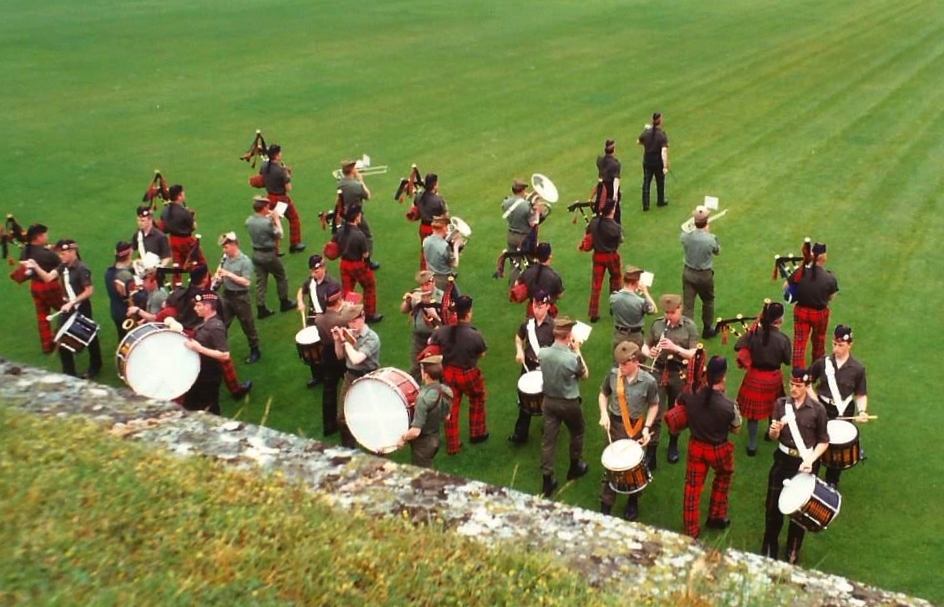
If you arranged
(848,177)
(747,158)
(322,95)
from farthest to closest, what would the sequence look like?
(322,95), (747,158), (848,177)

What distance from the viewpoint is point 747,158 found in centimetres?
1908

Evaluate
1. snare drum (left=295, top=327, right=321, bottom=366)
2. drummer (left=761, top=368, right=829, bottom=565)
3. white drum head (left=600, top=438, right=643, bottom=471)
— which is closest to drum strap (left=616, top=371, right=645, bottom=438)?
white drum head (left=600, top=438, right=643, bottom=471)

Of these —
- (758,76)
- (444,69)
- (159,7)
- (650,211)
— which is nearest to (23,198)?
(650,211)

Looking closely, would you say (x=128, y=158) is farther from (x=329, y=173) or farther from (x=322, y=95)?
(x=322, y=95)

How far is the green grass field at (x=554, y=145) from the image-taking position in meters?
10.1

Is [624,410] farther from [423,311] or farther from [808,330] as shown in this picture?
[808,330]

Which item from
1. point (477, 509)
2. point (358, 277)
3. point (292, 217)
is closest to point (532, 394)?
point (477, 509)

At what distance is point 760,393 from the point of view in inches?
371

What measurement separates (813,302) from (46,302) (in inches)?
359

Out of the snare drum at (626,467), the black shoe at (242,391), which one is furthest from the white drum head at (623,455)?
the black shoe at (242,391)

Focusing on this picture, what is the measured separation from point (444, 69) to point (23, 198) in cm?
1360

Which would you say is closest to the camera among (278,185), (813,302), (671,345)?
(671,345)

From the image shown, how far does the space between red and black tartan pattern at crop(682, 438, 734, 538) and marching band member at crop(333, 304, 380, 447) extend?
127 inches

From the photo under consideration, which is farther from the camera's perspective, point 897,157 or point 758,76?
point 758,76
